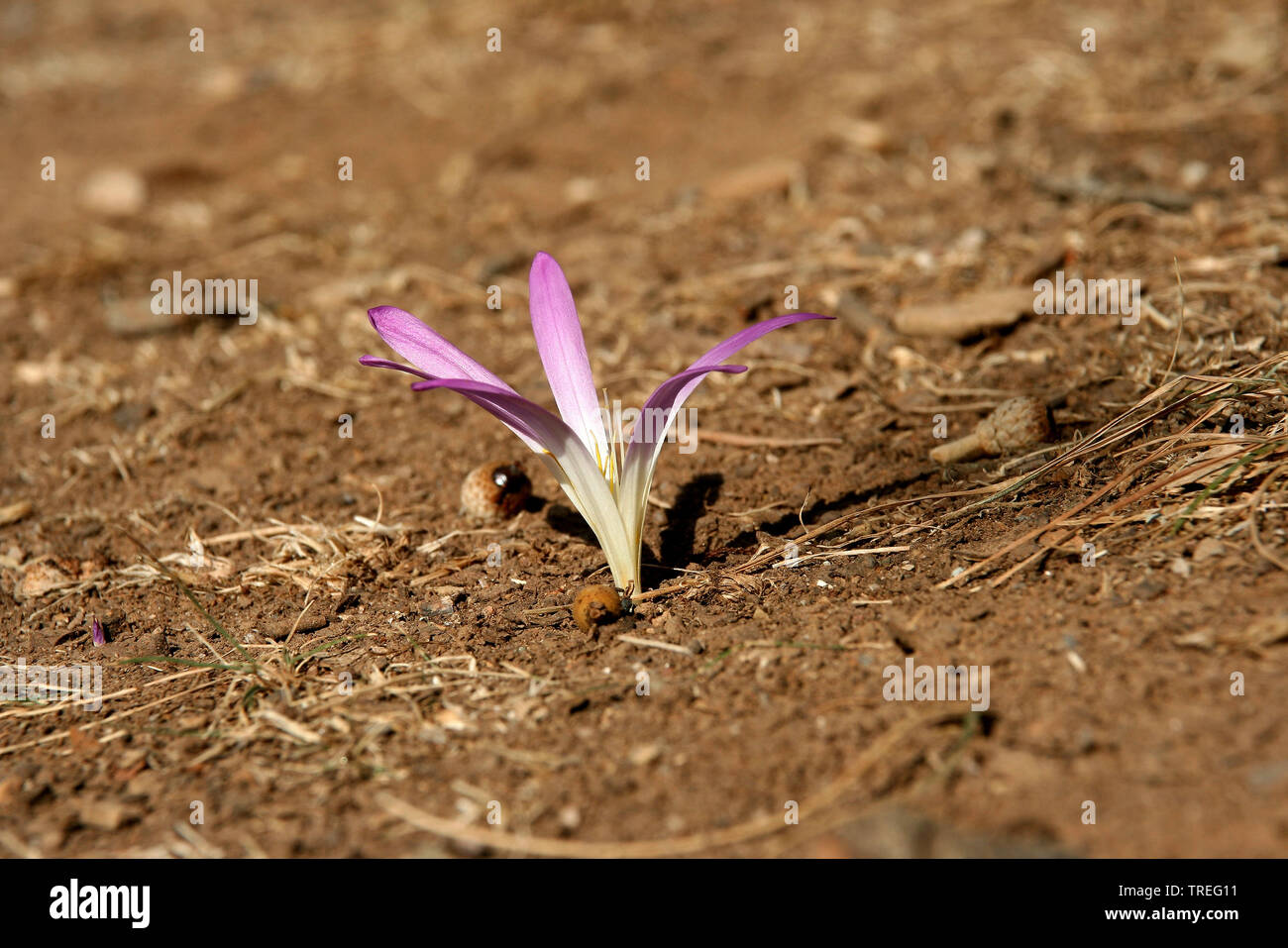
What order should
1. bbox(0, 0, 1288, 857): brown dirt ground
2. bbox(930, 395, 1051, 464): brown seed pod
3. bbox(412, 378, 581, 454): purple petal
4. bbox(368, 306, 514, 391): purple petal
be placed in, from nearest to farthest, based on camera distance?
1. bbox(0, 0, 1288, 857): brown dirt ground
2. bbox(412, 378, 581, 454): purple petal
3. bbox(368, 306, 514, 391): purple petal
4. bbox(930, 395, 1051, 464): brown seed pod

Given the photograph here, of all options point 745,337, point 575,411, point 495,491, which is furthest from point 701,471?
point 745,337

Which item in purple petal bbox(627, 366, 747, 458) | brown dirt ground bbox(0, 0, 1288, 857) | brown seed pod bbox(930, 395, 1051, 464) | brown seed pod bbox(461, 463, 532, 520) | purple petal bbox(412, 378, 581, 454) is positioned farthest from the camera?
brown seed pod bbox(461, 463, 532, 520)

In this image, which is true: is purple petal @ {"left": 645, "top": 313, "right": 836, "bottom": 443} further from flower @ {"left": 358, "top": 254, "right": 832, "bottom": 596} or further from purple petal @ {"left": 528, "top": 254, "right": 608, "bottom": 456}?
purple petal @ {"left": 528, "top": 254, "right": 608, "bottom": 456}

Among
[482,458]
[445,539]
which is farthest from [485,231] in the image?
[445,539]

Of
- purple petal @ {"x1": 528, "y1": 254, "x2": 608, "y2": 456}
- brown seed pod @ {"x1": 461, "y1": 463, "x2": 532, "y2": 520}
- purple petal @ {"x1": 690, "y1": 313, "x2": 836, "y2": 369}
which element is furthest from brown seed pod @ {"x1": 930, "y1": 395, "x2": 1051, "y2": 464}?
brown seed pod @ {"x1": 461, "y1": 463, "x2": 532, "y2": 520}

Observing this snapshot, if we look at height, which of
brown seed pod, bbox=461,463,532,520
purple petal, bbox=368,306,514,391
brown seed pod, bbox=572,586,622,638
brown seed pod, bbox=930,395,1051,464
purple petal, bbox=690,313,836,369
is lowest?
brown seed pod, bbox=572,586,622,638

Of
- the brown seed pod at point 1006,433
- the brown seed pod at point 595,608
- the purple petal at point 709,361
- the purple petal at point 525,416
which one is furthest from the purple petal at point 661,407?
the brown seed pod at point 1006,433

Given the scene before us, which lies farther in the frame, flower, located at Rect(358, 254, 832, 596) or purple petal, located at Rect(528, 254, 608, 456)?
purple petal, located at Rect(528, 254, 608, 456)
